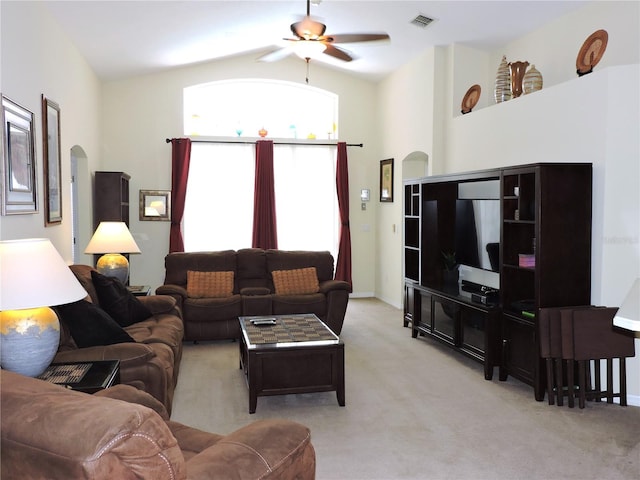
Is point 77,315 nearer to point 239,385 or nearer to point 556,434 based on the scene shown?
point 239,385

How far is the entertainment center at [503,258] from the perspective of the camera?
14.1ft

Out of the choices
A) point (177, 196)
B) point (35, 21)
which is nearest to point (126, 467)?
point (35, 21)

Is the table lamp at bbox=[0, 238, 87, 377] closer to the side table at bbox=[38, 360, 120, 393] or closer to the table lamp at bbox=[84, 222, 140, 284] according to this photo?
the side table at bbox=[38, 360, 120, 393]

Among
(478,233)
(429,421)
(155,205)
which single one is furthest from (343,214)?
(429,421)

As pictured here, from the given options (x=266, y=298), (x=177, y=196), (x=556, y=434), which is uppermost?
(x=177, y=196)

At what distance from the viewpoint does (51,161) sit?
15.3 ft

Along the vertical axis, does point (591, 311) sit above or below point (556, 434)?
above

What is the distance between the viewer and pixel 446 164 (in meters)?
6.92

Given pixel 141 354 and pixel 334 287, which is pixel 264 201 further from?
pixel 141 354

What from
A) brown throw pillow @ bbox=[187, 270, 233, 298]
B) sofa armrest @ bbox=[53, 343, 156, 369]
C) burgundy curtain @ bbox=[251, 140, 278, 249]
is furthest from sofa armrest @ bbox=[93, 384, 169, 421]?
burgundy curtain @ bbox=[251, 140, 278, 249]

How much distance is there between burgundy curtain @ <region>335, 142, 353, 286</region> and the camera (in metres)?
8.69

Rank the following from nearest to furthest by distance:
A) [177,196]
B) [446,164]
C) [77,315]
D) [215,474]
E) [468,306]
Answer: [215,474] → [77,315] → [468,306] → [446,164] → [177,196]

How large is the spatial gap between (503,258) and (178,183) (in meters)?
5.01

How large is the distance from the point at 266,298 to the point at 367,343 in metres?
1.17
